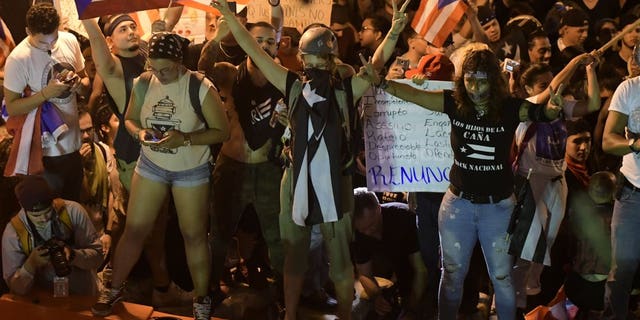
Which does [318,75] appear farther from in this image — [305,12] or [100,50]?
[305,12]

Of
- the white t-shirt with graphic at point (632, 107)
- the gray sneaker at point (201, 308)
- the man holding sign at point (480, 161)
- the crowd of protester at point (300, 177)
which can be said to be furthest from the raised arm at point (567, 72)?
the gray sneaker at point (201, 308)

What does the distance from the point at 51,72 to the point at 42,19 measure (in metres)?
0.37

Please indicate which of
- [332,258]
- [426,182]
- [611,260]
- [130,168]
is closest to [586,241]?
[611,260]

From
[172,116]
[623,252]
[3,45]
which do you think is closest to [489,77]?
[623,252]

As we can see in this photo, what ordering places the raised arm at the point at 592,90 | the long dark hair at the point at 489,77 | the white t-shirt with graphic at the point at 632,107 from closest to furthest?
the long dark hair at the point at 489,77
the raised arm at the point at 592,90
the white t-shirt with graphic at the point at 632,107

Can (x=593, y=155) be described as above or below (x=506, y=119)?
below

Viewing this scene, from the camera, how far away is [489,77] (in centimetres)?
540

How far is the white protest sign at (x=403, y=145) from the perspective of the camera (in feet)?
20.9

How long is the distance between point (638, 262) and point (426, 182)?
1.48 meters

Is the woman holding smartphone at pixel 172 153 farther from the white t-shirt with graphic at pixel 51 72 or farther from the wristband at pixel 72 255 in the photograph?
the white t-shirt with graphic at pixel 51 72

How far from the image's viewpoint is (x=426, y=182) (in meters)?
6.36

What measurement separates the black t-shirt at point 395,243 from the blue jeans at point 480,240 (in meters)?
0.91

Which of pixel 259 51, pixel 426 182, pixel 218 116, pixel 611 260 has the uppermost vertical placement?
pixel 259 51

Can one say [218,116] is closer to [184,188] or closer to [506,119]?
[184,188]
